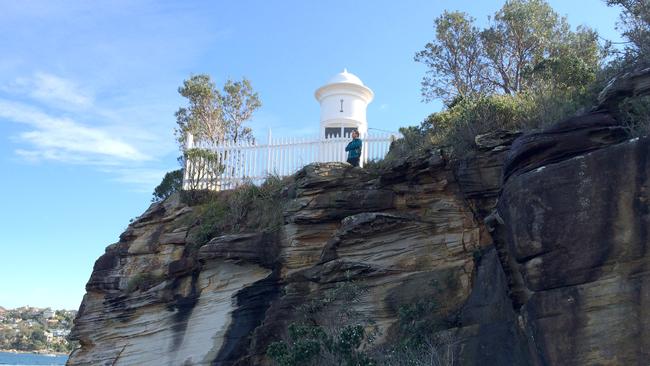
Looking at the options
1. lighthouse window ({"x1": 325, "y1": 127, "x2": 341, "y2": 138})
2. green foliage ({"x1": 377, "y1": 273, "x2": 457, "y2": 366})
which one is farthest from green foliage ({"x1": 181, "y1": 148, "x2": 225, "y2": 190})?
green foliage ({"x1": 377, "y1": 273, "x2": 457, "y2": 366})

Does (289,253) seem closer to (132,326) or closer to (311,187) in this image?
(311,187)

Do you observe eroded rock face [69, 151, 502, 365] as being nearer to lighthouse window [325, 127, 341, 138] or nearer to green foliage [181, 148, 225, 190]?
green foliage [181, 148, 225, 190]

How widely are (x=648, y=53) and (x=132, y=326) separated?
11.4 meters

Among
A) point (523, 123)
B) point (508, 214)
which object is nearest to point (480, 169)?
point (523, 123)

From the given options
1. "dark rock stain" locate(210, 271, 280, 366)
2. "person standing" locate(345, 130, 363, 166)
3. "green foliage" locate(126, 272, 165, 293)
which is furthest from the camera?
"green foliage" locate(126, 272, 165, 293)

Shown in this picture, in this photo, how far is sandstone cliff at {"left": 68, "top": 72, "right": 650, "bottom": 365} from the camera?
696 cm

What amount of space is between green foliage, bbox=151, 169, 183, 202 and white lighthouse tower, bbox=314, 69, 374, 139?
4.05 meters

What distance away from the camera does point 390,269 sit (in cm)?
1180

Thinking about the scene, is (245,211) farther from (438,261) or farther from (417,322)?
(417,322)

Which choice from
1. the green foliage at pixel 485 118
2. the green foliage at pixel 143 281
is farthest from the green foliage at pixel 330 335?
the green foliage at pixel 143 281

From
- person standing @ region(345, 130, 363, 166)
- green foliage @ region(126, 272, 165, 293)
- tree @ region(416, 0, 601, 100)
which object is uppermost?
tree @ region(416, 0, 601, 100)

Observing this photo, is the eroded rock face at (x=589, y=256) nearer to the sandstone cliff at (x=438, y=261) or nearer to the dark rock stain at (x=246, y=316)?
the sandstone cliff at (x=438, y=261)

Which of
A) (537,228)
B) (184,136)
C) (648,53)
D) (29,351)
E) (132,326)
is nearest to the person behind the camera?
(537,228)

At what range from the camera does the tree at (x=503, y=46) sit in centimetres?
1764
